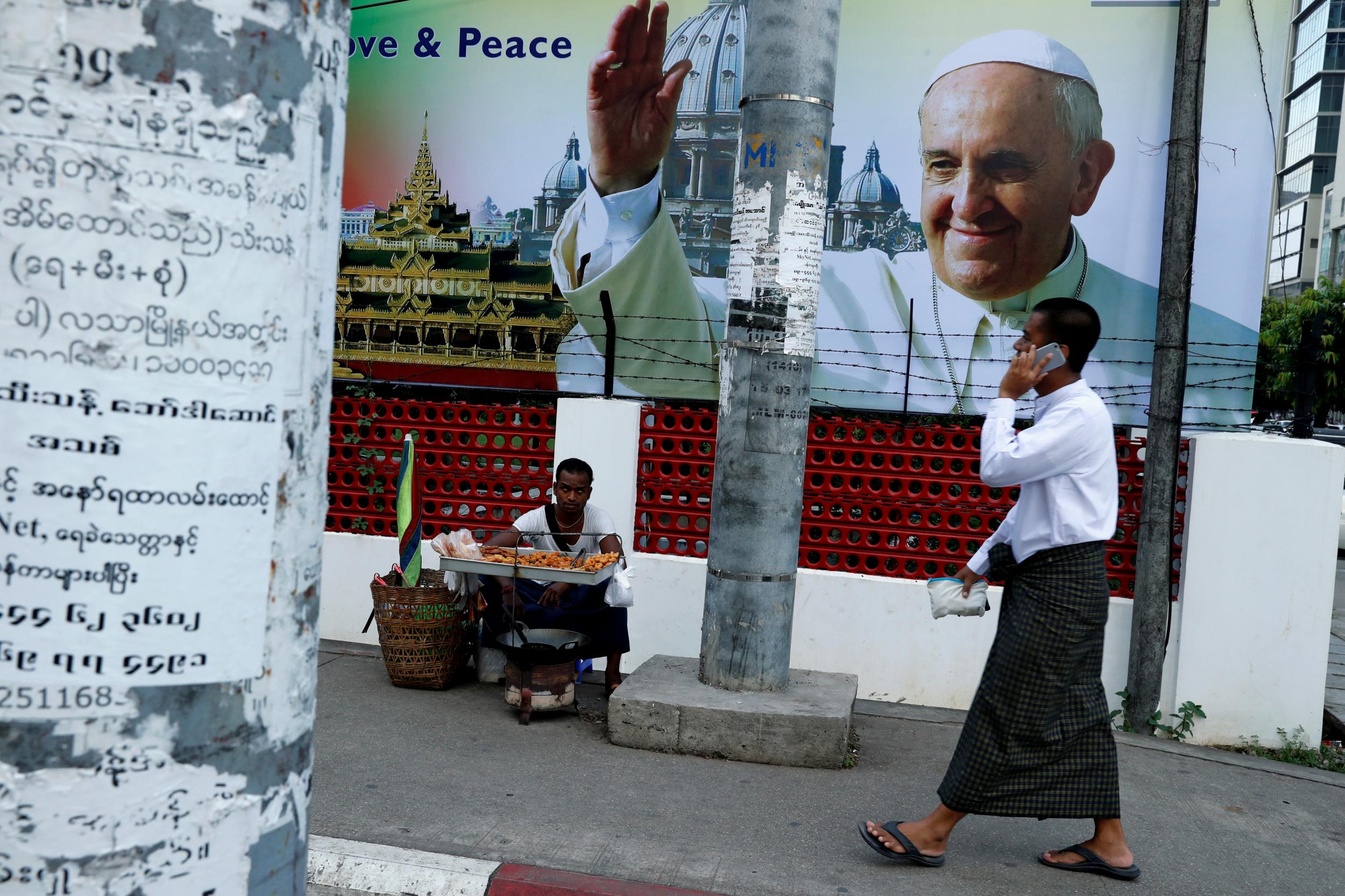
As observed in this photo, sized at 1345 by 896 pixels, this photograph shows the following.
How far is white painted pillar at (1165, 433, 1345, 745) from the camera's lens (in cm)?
575

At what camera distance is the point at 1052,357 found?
385 centimetres

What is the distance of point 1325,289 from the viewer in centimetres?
2686

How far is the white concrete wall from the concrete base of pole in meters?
1.54

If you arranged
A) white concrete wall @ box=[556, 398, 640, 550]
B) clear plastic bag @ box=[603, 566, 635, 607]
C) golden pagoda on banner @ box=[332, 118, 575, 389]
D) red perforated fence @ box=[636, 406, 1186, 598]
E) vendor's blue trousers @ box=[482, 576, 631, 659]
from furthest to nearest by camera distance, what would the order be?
golden pagoda on banner @ box=[332, 118, 575, 389] → white concrete wall @ box=[556, 398, 640, 550] → red perforated fence @ box=[636, 406, 1186, 598] → vendor's blue trousers @ box=[482, 576, 631, 659] → clear plastic bag @ box=[603, 566, 635, 607]

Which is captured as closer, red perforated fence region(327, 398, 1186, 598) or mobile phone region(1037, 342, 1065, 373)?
mobile phone region(1037, 342, 1065, 373)

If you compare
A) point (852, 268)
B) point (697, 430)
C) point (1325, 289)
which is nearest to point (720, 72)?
point (852, 268)

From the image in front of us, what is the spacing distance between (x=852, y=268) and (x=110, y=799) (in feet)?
28.9

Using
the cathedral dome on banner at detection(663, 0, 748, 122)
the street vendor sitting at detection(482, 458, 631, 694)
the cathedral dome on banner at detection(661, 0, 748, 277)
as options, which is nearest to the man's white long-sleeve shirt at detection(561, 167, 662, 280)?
the cathedral dome on banner at detection(661, 0, 748, 277)

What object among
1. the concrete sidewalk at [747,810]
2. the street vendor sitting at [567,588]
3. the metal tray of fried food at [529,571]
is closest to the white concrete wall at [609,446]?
the street vendor sitting at [567,588]

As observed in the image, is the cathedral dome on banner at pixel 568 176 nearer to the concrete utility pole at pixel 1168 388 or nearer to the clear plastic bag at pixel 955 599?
the concrete utility pole at pixel 1168 388

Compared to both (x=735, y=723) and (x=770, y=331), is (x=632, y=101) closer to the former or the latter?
(x=770, y=331)

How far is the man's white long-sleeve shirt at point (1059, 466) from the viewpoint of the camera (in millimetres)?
3746

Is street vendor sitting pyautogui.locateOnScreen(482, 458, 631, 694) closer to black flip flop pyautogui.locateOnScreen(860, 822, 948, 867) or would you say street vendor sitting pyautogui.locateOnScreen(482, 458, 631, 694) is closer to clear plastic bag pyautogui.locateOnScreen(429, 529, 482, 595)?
clear plastic bag pyautogui.locateOnScreen(429, 529, 482, 595)

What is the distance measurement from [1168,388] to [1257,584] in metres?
1.11
